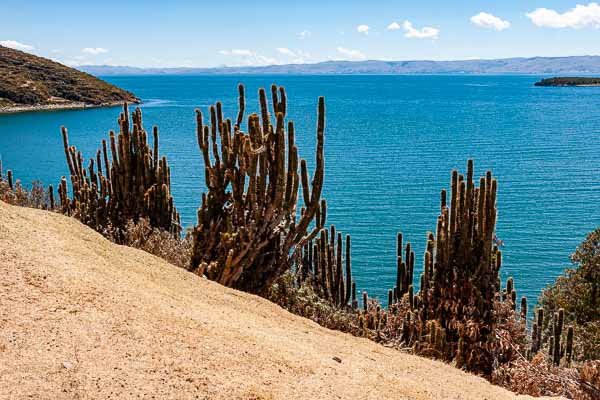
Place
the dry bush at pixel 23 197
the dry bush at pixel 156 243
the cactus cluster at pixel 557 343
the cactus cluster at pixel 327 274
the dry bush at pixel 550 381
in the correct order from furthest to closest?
the dry bush at pixel 23 197
the cactus cluster at pixel 327 274
the dry bush at pixel 156 243
the cactus cluster at pixel 557 343
the dry bush at pixel 550 381

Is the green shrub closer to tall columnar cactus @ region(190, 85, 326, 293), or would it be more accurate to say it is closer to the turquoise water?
the turquoise water

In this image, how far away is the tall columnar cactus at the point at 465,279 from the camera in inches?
472

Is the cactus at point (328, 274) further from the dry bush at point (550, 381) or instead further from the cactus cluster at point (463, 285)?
the dry bush at point (550, 381)

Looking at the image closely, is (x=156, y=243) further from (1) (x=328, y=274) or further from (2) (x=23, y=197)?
(2) (x=23, y=197)

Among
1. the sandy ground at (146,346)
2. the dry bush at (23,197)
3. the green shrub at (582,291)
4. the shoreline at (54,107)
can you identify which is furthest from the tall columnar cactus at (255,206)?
the shoreline at (54,107)

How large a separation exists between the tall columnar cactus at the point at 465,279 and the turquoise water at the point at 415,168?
1020 cm

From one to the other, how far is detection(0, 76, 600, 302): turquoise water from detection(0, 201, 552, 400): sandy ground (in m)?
14.8

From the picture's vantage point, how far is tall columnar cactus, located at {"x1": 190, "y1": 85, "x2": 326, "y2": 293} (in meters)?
12.8

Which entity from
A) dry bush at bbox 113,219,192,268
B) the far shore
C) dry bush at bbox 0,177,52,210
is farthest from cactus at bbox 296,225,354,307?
the far shore

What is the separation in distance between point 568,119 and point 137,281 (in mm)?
83697

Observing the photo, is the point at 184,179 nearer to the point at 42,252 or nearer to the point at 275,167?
the point at 275,167

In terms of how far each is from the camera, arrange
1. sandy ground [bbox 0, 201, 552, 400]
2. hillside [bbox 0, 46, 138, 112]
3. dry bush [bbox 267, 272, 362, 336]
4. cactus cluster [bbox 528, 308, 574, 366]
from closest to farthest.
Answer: sandy ground [bbox 0, 201, 552, 400], cactus cluster [bbox 528, 308, 574, 366], dry bush [bbox 267, 272, 362, 336], hillside [bbox 0, 46, 138, 112]

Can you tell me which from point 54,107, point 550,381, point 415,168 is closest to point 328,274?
point 550,381

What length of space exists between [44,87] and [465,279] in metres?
106
